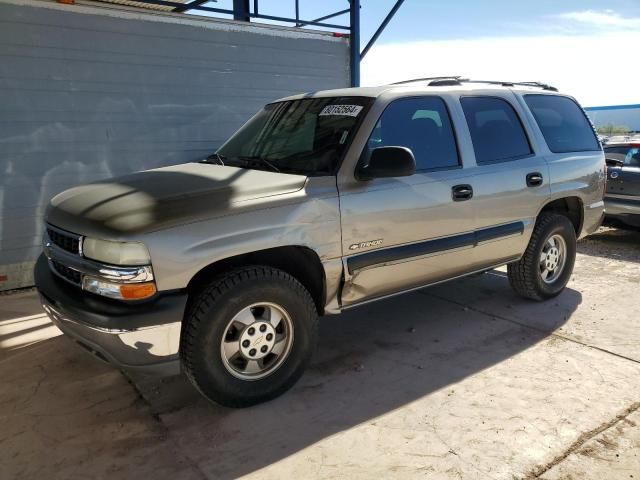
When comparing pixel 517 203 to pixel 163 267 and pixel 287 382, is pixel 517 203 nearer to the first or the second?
pixel 287 382

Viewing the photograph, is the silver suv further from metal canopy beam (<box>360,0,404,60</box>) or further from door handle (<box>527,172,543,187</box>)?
metal canopy beam (<box>360,0,404,60</box>)

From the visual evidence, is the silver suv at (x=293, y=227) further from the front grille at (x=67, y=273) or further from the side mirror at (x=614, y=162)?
the side mirror at (x=614, y=162)

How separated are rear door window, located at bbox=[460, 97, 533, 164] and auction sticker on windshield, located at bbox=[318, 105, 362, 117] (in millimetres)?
989

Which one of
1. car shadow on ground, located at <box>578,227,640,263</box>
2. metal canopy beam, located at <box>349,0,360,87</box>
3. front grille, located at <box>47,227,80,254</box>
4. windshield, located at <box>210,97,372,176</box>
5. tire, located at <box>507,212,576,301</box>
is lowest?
car shadow on ground, located at <box>578,227,640,263</box>

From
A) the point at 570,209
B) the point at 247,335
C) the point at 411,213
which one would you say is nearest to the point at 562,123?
the point at 570,209

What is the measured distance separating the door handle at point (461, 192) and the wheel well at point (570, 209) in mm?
1254

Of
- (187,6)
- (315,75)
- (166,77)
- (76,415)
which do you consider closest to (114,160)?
(166,77)

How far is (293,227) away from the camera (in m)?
3.21

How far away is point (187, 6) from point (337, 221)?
4722mm

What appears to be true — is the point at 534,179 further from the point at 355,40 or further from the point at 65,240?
the point at 355,40

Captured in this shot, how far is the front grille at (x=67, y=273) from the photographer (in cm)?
306

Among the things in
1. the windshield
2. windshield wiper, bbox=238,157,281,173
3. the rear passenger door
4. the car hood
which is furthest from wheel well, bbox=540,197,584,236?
the car hood

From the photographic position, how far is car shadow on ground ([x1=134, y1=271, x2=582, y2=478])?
298 cm

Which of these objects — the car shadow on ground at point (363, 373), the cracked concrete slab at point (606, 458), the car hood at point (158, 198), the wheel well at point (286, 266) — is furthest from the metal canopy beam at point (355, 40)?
the cracked concrete slab at point (606, 458)
